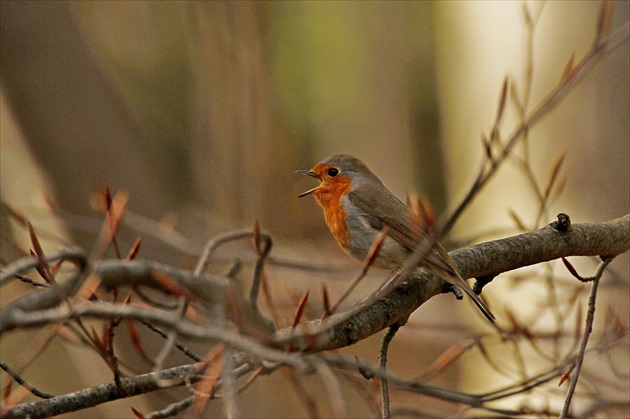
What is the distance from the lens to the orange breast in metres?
3.52

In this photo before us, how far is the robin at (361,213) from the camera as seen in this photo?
3.39 meters

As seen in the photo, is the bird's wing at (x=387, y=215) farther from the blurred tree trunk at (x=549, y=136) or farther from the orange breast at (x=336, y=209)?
the blurred tree trunk at (x=549, y=136)

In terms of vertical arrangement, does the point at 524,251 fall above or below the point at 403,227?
below

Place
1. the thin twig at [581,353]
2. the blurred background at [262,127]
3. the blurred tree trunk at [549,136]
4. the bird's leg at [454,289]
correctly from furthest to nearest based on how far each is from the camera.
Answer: the blurred background at [262,127] < the blurred tree trunk at [549,136] < the bird's leg at [454,289] < the thin twig at [581,353]

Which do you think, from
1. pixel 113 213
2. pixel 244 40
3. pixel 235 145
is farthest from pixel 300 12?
pixel 113 213

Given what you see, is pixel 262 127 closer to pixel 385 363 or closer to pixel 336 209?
pixel 336 209

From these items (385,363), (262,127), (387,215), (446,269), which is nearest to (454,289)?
(446,269)

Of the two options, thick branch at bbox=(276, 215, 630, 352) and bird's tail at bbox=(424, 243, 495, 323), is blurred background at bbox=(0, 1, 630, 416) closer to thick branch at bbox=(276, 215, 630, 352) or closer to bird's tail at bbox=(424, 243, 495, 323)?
thick branch at bbox=(276, 215, 630, 352)

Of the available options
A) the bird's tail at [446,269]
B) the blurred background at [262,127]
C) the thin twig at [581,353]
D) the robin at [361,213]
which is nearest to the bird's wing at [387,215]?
the robin at [361,213]

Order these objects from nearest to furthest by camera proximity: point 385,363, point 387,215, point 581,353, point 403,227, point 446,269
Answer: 1. point 581,353
2. point 385,363
3. point 446,269
4. point 403,227
5. point 387,215

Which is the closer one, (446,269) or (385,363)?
(385,363)

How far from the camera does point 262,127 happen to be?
6.63m

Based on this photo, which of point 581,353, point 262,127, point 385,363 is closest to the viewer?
point 581,353

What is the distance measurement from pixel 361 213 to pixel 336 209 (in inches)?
5.2
